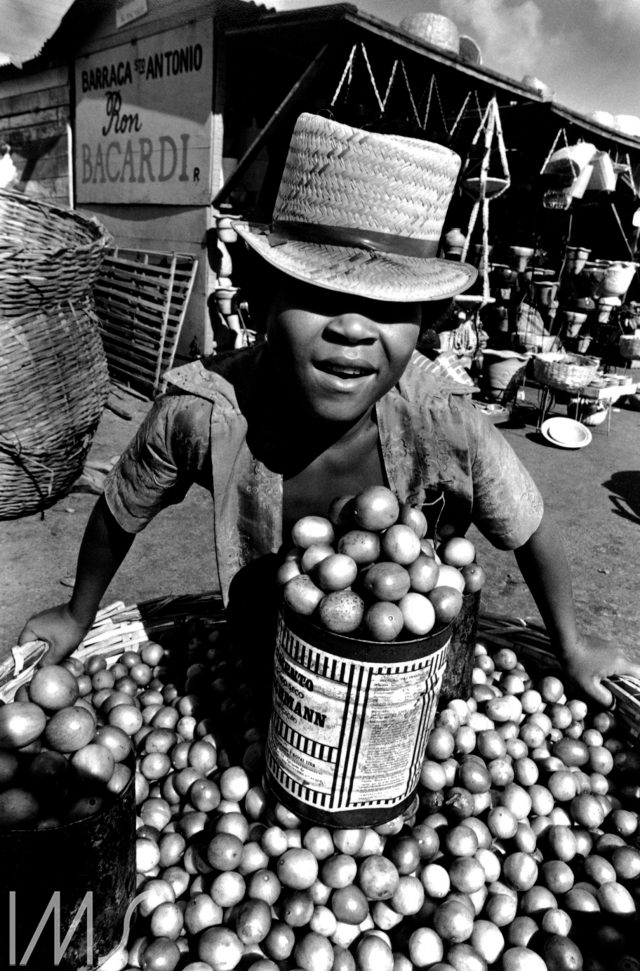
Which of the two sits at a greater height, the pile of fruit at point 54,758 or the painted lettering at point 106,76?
the painted lettering at point 106,76

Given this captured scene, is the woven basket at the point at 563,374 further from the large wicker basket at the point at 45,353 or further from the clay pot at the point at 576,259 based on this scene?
the large wicker basket at the point at 45,353

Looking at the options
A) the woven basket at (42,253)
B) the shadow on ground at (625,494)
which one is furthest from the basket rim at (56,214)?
the shadow on ground at (625,494)

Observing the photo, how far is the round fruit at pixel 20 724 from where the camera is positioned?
1.86m

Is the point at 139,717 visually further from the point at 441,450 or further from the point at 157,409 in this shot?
the point at 441,450

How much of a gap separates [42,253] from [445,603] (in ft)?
12.5

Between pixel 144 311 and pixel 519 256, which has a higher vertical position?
pixel 519 256

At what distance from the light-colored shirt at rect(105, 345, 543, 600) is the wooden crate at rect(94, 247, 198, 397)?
6904 millimetres

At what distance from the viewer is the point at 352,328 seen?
6.28 ft

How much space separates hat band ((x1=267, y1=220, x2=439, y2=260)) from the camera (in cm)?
196

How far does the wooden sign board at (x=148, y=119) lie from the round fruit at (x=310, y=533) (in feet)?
26.9

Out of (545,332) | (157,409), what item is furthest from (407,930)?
(545,332)

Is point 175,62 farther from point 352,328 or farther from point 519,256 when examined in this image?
point 352,328

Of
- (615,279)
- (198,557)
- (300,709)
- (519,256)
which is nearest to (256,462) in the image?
(300,709)

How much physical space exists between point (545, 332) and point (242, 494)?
1318 cm
